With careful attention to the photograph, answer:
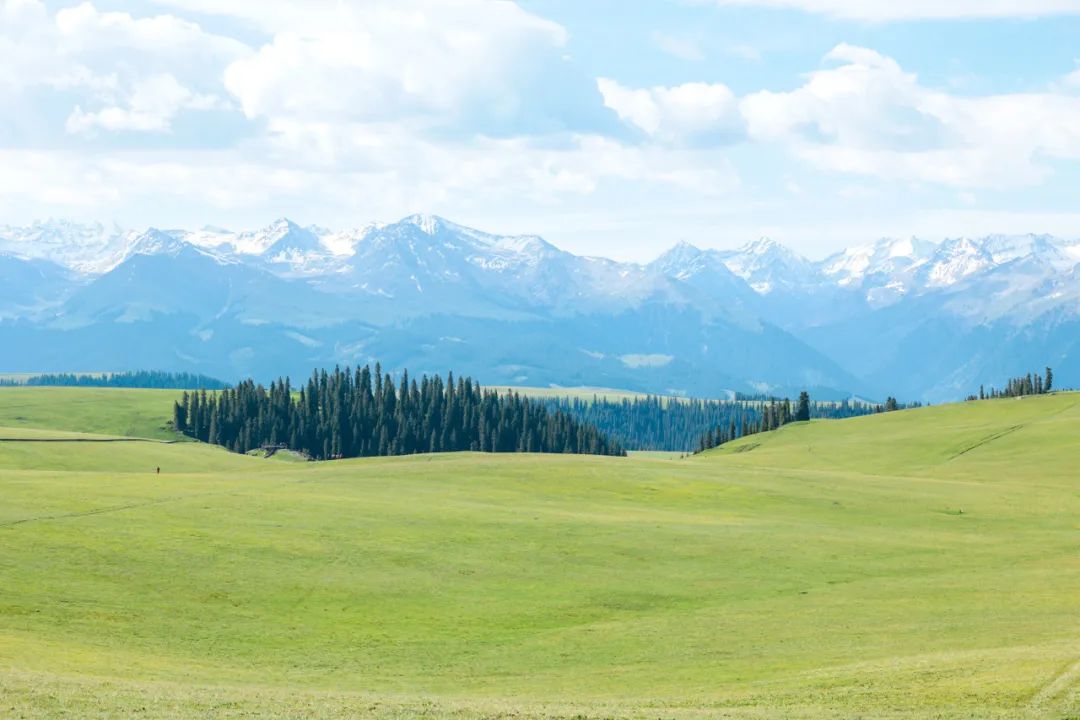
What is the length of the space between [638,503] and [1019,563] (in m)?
38.0

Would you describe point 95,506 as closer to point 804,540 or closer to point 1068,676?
point 804,540

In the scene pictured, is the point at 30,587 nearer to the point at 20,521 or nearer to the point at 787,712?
the point at 20,521

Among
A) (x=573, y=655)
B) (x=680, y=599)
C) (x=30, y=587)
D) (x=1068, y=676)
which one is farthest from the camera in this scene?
(x=680, y=599)

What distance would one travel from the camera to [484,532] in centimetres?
8506

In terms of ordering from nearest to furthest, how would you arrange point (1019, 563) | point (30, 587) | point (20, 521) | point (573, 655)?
point (573, 655), point (30, 587), point (20, 521), point (1019, 563)

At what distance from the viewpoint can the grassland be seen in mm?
43406

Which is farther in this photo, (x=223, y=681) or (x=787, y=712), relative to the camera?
(x=223, y=681)

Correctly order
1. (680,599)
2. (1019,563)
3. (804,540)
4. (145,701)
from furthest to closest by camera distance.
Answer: (804,540) → (1019,563) → (680,599) → (145,701)

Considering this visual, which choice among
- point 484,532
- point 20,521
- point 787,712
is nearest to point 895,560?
point 484,532

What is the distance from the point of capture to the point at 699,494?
118250 mm

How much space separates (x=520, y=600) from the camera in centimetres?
6688

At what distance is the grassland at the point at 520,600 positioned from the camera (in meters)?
43.4

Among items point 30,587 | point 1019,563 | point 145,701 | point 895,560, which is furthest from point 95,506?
point 1019,563

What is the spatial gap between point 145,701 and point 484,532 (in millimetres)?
45949
